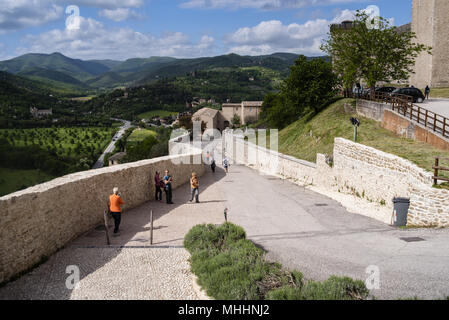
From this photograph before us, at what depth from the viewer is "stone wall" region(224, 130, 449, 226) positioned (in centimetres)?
985

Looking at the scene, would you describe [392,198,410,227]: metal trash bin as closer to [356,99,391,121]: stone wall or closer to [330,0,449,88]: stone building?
[356,99,391,121]: stone wall

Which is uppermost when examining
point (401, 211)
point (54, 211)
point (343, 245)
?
point (54, 211)

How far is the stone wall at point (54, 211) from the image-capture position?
6.88 meters

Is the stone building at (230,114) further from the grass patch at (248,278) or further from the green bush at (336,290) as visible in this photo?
the green bush at (336,290)

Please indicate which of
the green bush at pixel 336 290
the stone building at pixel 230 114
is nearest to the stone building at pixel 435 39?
the green bush at pixel 336 290

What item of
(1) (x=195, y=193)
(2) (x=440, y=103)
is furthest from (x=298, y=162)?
(2) (x=440, y=103)

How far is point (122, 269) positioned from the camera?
23.8 feet

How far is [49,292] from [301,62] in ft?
111

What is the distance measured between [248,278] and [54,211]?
5266 mm

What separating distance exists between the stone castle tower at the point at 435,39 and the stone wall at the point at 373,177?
22.0 meters

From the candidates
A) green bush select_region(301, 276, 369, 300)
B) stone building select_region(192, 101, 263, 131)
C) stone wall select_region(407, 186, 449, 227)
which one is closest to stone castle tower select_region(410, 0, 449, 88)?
stone wall select_region(407, 186, 449, 227)

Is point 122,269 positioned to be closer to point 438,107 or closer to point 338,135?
point 338,135

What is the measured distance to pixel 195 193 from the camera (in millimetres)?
14984

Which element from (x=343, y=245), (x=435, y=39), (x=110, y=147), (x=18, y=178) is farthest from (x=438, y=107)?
(x=110, y=147)
